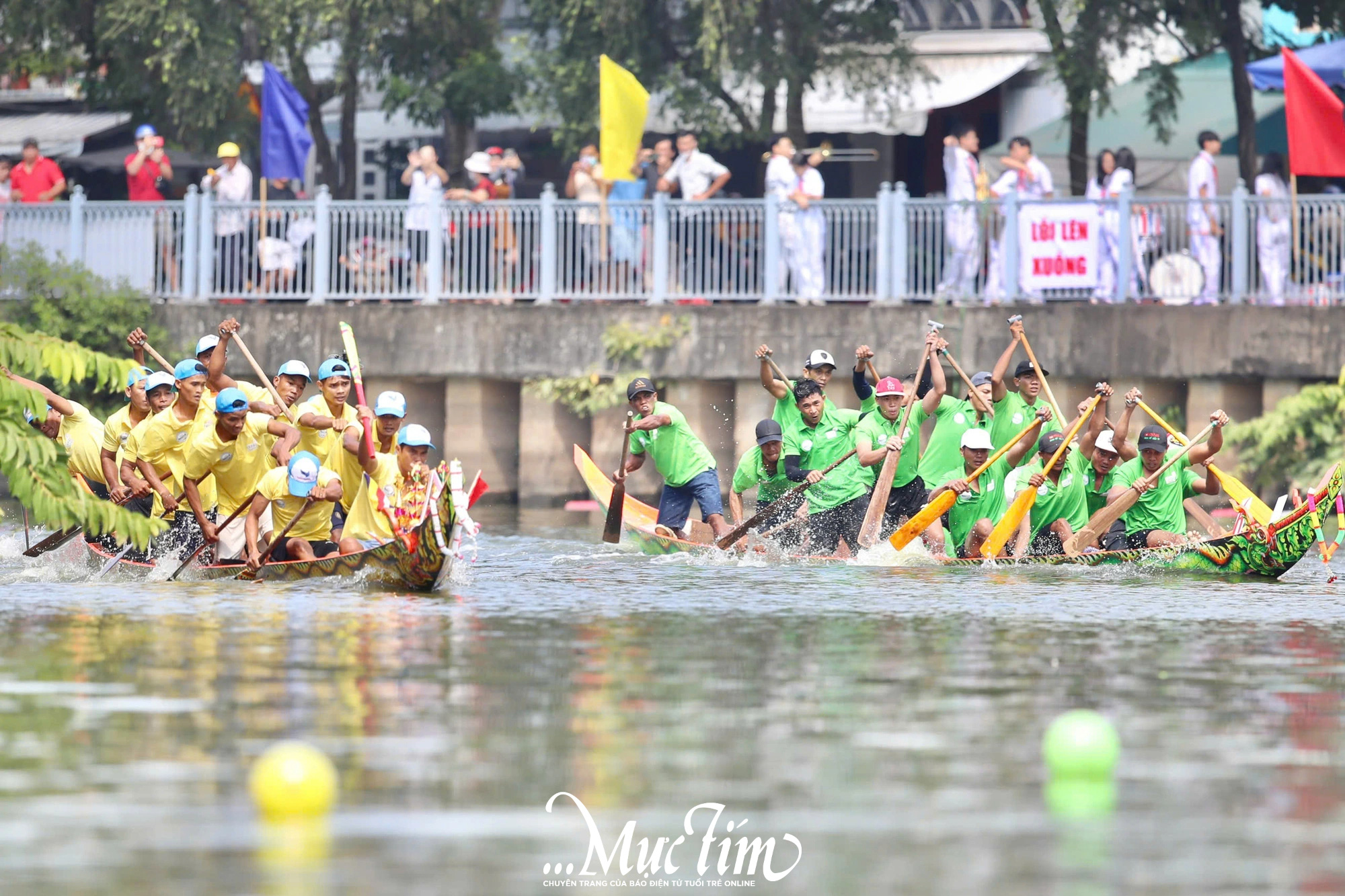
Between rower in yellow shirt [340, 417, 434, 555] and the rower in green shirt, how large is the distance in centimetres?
378

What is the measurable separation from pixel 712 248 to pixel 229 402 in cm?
762

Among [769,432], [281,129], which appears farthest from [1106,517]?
[281,129]

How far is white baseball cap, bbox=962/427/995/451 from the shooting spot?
1634 centimetres

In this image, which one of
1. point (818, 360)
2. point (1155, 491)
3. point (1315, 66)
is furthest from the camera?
point (1315, 66)

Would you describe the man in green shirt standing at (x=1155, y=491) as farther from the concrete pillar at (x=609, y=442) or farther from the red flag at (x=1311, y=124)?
the concrete pillar at (x=609, y=442)

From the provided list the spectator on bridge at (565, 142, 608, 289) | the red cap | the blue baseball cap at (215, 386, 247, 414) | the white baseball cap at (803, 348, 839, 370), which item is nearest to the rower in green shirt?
the red cap

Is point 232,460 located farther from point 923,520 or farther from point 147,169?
point 147,169

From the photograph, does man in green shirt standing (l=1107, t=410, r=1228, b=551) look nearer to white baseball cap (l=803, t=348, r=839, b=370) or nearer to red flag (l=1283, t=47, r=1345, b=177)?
white baseball cap (l=803, t=348, r=839, b=370)

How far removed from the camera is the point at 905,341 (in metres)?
21.2

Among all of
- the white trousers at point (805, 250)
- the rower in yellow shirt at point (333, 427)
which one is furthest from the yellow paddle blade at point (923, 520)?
the white trousers at point (805, 250)

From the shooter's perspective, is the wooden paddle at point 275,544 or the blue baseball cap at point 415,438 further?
Result: the wooden paddle at point 275,544

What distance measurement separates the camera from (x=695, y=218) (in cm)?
2145

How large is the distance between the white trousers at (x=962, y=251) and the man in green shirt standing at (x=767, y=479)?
15.0 feet

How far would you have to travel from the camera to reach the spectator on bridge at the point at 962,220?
21.0 meters
